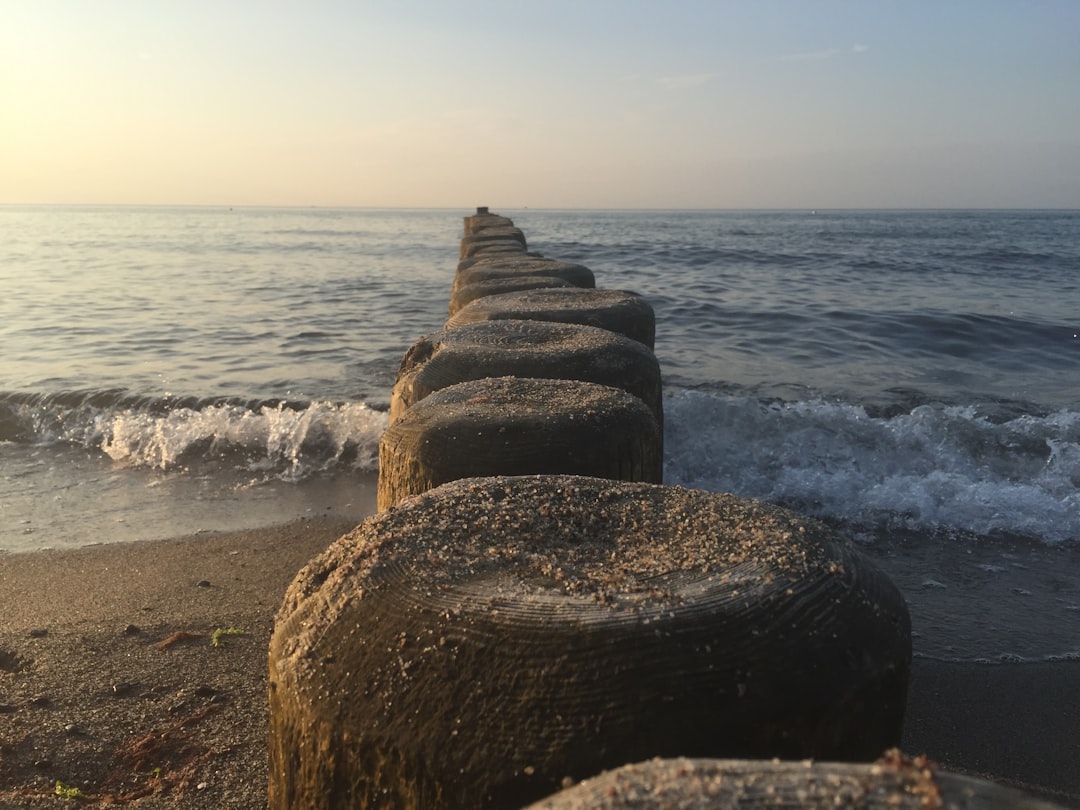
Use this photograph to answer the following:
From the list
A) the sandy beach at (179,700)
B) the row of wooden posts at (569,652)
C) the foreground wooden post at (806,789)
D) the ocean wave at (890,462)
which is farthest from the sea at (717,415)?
the foreground wooden post at (806,789)

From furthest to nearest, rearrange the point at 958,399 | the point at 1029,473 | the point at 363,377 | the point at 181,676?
the point at 363,377 → the point at 958,399 → the point at 1029,473 → the point at 181,676

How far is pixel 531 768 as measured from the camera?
3.95 ft

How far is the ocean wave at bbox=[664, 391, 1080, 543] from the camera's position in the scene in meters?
5.10

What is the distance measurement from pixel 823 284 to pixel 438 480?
17514mm

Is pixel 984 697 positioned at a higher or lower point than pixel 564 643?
lower

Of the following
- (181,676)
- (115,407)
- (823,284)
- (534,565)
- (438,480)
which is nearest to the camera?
(534,565)

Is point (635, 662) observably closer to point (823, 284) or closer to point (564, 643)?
point (564, 643)

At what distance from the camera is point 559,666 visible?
1.25 meters

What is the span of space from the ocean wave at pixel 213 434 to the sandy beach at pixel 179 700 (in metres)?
1.98

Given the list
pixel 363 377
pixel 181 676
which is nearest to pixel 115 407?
pixel 363 377

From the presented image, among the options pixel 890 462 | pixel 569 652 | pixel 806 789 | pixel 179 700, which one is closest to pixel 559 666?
pixel 569 652

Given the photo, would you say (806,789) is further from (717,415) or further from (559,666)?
(717,415)

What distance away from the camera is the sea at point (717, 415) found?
4820mm

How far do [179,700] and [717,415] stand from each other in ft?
16.2
